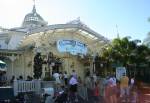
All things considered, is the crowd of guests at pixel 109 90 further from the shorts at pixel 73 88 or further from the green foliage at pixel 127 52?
the green foliage at pixel 127 52

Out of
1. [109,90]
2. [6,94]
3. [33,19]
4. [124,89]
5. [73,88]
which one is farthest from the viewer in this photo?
[33,19]

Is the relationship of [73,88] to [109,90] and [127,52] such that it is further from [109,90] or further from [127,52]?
[127,52]

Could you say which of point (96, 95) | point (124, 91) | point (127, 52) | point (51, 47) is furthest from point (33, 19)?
point (124, 91)

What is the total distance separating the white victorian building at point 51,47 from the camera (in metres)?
25.3

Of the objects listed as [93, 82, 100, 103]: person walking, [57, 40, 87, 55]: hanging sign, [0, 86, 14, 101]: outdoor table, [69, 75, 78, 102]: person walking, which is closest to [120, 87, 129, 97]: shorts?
[93, 82, 100, 103]: person walking

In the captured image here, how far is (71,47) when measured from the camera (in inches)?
1009

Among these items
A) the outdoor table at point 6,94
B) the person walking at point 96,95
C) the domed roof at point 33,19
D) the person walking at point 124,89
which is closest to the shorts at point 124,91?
the person walking at point 124,89

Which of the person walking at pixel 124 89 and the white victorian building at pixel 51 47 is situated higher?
the white victorian building at pixel 51 47

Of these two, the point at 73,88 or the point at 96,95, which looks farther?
the point at 96,95

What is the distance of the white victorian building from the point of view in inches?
997

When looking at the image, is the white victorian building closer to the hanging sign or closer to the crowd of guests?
the hanging sign

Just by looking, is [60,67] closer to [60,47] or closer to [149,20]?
[60,47]

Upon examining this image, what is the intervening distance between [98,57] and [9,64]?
743cm

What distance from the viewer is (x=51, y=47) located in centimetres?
2625
